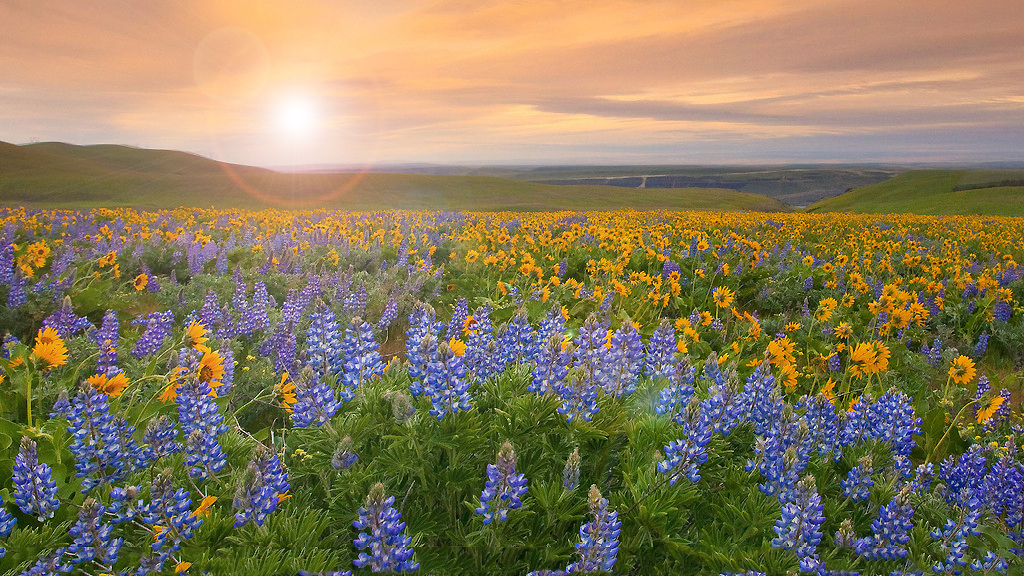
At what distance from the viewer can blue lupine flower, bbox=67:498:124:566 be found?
194 centimetres

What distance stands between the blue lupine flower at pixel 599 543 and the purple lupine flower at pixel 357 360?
1.36 metres

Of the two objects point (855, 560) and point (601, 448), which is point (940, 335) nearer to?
point (855, 560)

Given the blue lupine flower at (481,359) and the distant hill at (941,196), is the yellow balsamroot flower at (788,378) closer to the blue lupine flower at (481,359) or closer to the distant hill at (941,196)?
the blue lupine flower at (481,359)

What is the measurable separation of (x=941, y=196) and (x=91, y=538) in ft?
217

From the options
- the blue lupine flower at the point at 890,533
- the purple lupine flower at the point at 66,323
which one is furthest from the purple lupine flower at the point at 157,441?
the blue lupine flower at the point at 890,533

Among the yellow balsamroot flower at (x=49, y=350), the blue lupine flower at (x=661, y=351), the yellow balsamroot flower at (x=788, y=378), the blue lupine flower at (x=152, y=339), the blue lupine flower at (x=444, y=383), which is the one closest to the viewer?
the blue lupine flower at (x=444, y=383)

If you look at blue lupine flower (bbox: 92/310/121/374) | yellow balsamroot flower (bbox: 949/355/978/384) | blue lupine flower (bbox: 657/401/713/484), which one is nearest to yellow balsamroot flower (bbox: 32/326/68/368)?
blue lupine flower (bbox: 92/310/121/374)

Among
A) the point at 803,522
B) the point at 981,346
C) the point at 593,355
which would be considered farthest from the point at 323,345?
the point at 981,346

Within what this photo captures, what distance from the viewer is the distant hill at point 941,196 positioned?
40.6m

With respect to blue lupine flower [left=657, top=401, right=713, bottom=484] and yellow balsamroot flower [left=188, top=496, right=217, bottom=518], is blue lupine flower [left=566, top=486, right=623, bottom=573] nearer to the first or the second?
blue lupine flower [left=657, top=401, right=713, bottom=484]

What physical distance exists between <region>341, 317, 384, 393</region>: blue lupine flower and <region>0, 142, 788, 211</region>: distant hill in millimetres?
39709

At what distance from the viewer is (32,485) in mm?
2162

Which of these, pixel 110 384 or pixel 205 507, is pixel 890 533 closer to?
pixel 205 507

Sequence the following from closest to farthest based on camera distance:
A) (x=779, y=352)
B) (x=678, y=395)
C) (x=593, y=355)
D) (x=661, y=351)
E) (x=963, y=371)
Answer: (x=593, y=355) → (x=678, y=395) → (x=661, y=351) → (x=779, y=352) → (x=963, y=371)
